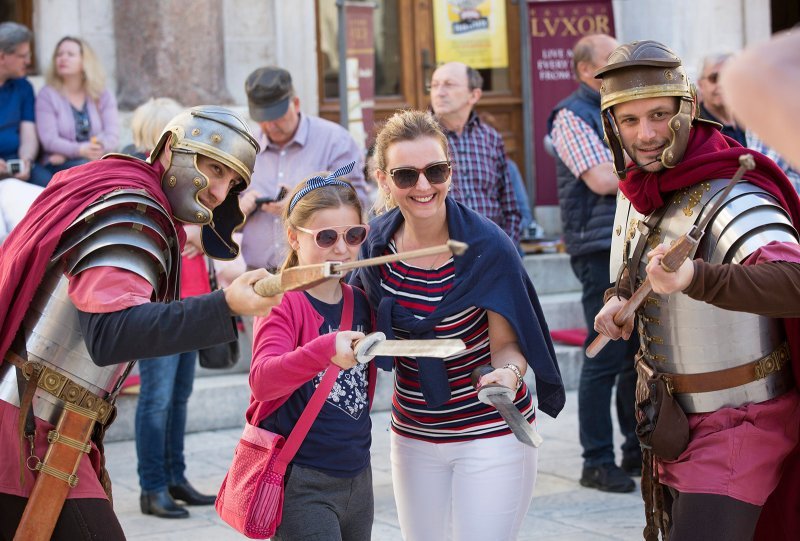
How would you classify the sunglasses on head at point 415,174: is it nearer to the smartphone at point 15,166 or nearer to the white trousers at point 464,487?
the white trousers at point 464,487

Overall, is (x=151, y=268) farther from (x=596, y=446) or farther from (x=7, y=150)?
(x=7, y=150)

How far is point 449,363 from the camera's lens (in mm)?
3480

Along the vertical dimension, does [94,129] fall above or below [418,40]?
below

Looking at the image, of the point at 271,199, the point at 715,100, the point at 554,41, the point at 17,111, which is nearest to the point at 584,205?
the point at 715,100

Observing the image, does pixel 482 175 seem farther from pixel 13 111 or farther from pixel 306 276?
pixel 306 276

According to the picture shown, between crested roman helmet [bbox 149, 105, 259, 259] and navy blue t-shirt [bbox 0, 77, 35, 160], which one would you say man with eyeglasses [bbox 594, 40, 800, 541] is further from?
navy blue t-shirt [bbox 0, 77, 35, 160]

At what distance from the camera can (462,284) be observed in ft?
11.2

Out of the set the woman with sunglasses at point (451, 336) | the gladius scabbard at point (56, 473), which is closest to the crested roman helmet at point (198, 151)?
the woman with sunglasses at point (451, 336)

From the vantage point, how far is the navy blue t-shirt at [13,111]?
7.20 metres

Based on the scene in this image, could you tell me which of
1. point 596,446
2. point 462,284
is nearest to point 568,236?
point 596,446

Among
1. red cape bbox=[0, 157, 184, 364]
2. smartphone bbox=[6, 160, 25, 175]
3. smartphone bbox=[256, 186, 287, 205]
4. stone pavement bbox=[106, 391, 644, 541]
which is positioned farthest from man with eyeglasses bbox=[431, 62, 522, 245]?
red cape bbox=[0, 157, 184, 364]

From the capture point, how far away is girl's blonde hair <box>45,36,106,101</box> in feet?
24.4

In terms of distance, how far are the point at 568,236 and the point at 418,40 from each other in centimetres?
478

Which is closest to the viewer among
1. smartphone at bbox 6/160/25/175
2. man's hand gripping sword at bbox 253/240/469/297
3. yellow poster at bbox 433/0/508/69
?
man's hand gripping sword at bbox 253/240/469/297
